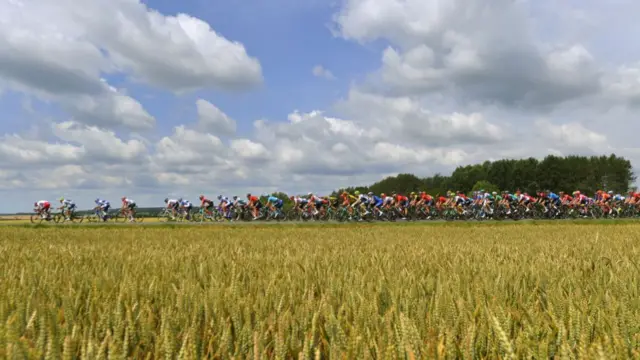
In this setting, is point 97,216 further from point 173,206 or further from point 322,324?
point 322,324

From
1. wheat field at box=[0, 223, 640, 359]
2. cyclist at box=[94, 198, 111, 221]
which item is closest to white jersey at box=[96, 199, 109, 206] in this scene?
cyclist at box=[94, 198, 111, 221]

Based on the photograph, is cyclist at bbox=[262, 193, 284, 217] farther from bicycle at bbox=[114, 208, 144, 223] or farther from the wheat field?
the wheat field

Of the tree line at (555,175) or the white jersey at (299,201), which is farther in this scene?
the tree line at (555,175)

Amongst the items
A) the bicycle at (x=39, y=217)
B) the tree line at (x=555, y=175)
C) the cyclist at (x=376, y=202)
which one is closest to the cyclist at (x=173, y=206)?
the bicycle at (x=39, y=217)

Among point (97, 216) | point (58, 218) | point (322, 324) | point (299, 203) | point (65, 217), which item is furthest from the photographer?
point (97, 216)

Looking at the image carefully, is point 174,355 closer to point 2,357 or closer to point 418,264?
point 2,357

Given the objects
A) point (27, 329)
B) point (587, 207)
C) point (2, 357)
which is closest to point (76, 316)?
point (27, 329)

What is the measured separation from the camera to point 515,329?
76.9 inches

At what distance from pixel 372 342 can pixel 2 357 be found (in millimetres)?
1113

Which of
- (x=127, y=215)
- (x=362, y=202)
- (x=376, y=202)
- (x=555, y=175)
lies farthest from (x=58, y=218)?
(x=555, y=175)

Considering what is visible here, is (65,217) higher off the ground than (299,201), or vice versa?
(299,201)

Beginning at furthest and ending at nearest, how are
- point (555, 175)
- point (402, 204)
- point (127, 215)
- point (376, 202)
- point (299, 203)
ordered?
point (555, 175) → point (127, 215) → point (402, 204) → point (299, 203) → point (376, 202)

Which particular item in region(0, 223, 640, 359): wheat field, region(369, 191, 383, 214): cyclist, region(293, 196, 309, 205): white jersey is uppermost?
region(293, 196, 309, 205): white jersey

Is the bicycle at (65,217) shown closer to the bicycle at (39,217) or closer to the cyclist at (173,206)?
the bicycle at (39,217)
